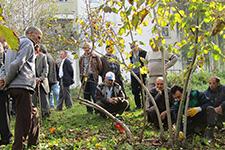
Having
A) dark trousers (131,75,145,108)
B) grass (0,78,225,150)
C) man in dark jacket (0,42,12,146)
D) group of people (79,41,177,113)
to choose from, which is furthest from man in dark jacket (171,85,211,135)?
dark trousers (131,75,145,108)

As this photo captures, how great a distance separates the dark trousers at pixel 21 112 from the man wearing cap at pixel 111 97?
132 inches

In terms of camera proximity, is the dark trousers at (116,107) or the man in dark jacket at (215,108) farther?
the dark trousers at (116,107)

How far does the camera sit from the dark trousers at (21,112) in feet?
17.0

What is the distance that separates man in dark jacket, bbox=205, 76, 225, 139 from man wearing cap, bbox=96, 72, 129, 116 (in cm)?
196

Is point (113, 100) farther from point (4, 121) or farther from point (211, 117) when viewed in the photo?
point (4, 121)

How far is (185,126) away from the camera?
19.4ft

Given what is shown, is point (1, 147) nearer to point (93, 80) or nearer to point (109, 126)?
point (109, 126)

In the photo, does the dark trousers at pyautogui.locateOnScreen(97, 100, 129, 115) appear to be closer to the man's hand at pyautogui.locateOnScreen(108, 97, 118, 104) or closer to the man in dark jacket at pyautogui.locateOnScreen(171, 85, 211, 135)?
the man's hand at pyautogui.locateOnScreen(108, 97, 118, 104)

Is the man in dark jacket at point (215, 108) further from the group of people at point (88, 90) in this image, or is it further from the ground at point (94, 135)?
the ground at point (94, 135)

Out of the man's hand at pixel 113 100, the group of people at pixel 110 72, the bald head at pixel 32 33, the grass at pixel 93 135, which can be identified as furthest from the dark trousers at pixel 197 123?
the bald head at pixel 32 33

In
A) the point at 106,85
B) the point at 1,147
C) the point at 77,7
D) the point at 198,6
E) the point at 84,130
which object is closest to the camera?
the point at 198,6

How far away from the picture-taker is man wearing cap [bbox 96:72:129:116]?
849 cm

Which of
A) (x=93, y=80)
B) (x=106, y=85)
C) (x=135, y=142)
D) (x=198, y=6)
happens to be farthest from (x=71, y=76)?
(x=198, y=6)

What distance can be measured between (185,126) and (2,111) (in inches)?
103
